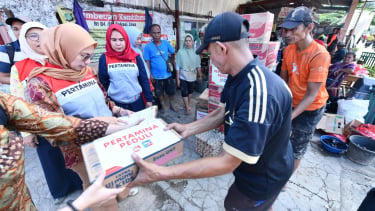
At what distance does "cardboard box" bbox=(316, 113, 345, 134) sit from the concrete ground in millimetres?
778

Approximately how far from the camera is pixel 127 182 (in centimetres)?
101

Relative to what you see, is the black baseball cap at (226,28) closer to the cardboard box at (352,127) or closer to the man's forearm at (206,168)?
the man's forearm at (206,168)

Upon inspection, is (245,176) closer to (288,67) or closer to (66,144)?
(66,144)

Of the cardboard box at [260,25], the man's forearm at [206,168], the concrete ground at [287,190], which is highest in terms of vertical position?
the cardboard box at [260,25]

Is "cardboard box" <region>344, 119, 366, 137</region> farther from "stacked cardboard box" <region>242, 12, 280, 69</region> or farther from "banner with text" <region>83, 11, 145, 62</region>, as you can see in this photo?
"banner with text" <region>83, 11, 145, 62</region>

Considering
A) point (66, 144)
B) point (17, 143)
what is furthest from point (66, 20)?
point (17, 143)

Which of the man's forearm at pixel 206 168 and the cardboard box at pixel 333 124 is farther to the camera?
the cardboard box at pixel 333 124

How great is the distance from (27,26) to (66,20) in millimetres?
1493

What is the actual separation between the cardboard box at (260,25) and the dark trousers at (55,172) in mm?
3169

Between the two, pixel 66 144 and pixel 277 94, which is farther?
pixel 66 144

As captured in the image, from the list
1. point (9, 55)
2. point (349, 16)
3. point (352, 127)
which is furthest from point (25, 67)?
point (349, 16)

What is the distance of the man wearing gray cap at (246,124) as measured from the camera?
33.4 inches

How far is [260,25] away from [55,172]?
11.4 ft

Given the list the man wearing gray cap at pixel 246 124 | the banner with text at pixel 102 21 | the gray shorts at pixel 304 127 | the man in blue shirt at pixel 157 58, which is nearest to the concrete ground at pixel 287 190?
the gray shorts at pixel 304 127
